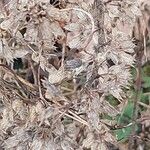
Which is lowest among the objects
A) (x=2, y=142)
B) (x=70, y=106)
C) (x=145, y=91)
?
(x=145, y=91)

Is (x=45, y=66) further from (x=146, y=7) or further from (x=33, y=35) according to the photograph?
(x=146, y=7)

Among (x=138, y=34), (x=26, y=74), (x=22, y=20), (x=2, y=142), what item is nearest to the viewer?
(x=22, y=20)

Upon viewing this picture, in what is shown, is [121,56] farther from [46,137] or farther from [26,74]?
[26,74]

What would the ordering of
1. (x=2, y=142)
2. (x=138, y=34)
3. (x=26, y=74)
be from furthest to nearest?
(x=138, y=34), (x=26, y=74), (x=2, y=142)

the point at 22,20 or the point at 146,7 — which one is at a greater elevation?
the point at 22,20

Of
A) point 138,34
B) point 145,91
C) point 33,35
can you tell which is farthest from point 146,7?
point 33,35

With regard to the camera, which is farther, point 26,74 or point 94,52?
point 26,74
